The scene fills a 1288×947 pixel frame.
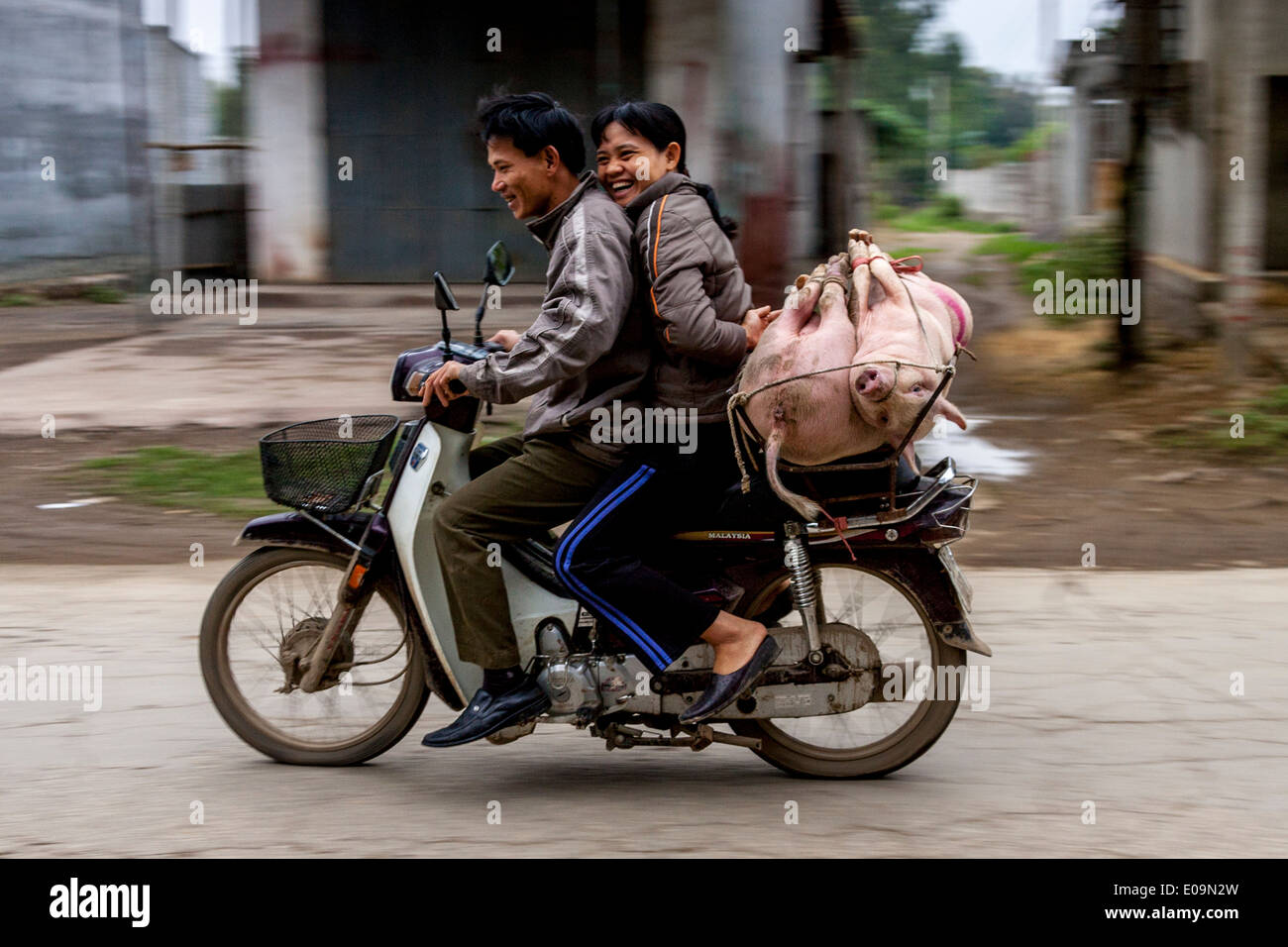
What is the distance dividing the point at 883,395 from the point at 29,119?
55.8 feet

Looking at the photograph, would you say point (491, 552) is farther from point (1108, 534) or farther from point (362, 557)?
point (1108, 534)

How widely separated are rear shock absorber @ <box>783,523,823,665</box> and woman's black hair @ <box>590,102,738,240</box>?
833 millimetres

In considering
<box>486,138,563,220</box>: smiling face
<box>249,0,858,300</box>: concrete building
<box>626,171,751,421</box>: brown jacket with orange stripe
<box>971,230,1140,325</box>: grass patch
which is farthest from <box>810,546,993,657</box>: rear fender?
<box>249,0,858,300</box>: concrete building

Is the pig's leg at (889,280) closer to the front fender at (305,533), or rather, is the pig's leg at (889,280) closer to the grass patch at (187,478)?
the front fender at (305,533)

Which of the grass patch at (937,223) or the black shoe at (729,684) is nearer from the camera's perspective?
the black shoe at (729,684)

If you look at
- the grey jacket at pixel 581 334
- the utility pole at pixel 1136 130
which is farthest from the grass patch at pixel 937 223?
the grey jacket at pixel 581 334

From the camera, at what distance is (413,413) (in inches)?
361

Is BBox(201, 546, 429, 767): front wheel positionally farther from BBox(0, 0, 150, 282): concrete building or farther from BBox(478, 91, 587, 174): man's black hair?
BBox(0, 0, 150, 282): concrete building

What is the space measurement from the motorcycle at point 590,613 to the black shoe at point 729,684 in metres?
0.06

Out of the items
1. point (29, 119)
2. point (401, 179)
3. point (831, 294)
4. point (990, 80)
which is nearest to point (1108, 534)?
point (831, 294)

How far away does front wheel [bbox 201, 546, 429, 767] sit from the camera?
4008mm

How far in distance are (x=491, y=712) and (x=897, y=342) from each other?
1.44 m

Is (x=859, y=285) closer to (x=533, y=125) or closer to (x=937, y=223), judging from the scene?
(x=533, y=125)

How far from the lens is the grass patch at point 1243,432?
8.30 metres
